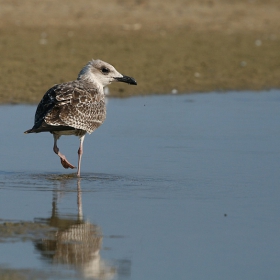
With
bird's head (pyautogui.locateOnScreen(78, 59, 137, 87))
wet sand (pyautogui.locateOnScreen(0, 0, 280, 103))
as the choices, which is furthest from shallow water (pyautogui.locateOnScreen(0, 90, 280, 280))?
wet sand (pyautogui.locateOnScreen(0, 0, 280, 103))

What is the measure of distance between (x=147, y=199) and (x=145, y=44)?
12.8 metres

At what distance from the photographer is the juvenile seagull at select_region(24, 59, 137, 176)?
927 centimetres

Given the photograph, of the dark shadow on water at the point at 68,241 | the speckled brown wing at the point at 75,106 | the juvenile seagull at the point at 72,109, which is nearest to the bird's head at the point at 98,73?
the juvenile seagull at the point at 72,109

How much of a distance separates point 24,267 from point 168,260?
1.06 meters

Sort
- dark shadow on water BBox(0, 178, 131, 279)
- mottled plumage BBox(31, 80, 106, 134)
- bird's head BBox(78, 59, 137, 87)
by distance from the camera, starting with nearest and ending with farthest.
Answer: dark shadow on water BBox(0, 178, 131, 279), mottled plumage BBox(31, 80, 106, 134), bird's head BBox(78, 59, 137, 87)

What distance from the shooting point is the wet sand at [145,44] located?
16.5 meters

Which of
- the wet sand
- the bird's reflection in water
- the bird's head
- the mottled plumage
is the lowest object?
the bird's reflection in water

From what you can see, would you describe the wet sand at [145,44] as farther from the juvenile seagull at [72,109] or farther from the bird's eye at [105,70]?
the juvenile seagull at [72,109]

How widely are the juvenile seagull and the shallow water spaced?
0.47 metres

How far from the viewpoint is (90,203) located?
26.1ft

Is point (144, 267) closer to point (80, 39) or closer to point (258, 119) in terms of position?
point (258, 119)

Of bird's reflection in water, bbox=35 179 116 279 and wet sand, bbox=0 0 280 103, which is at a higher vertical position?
wet sand, bbox=0 0 280 103

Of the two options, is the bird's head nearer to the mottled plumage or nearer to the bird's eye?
the bird's eye

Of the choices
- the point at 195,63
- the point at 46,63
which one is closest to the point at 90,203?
the point at 46,63
